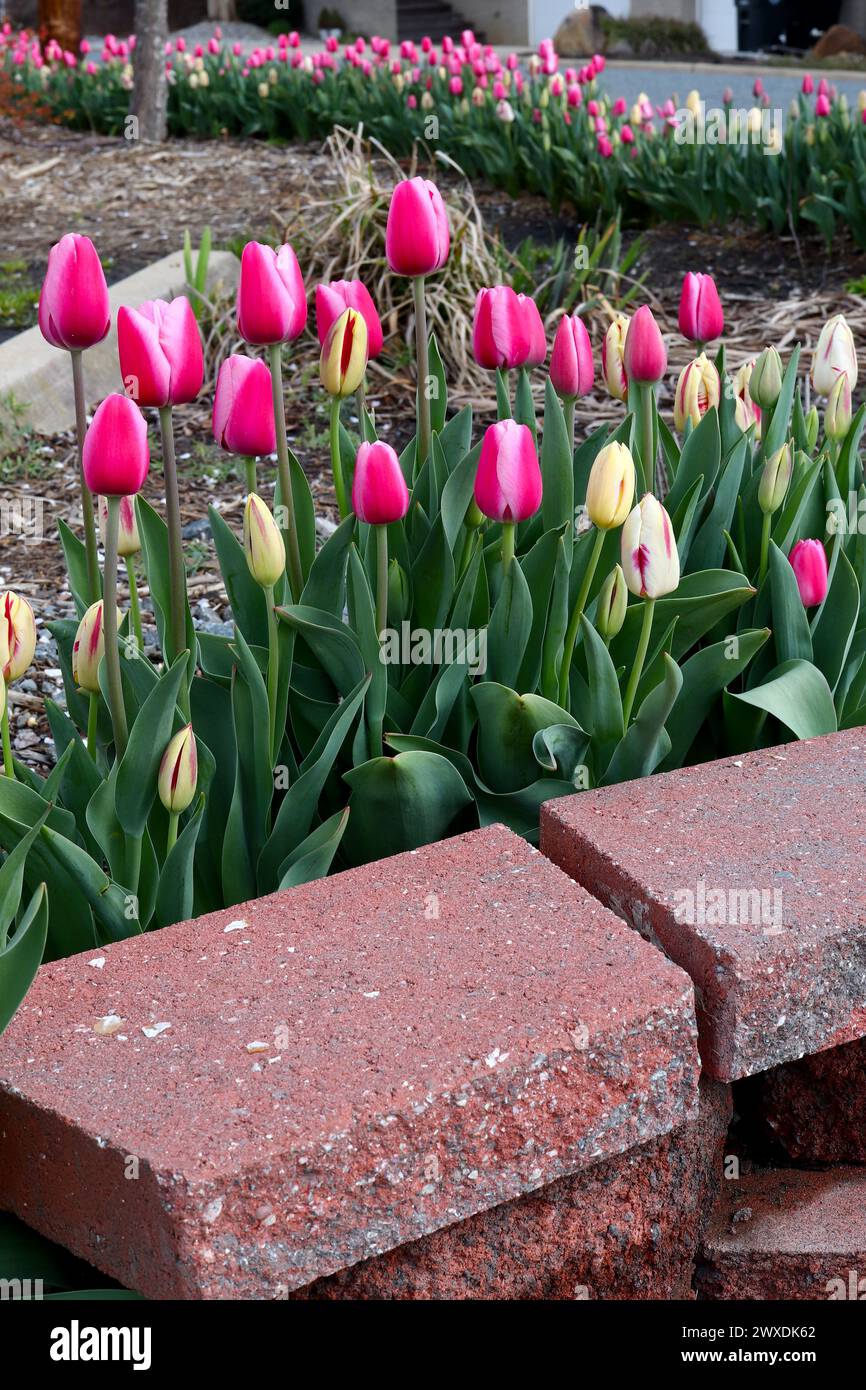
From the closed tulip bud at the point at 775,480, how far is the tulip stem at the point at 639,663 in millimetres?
318

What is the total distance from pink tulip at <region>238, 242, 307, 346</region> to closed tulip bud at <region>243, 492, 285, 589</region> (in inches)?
8.2

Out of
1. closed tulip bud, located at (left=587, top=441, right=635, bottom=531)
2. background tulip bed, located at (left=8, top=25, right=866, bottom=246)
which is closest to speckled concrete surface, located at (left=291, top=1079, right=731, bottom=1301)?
closed tulip bud, located at (left=587, top=441, right=635, bottom=531)

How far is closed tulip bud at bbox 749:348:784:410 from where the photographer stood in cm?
231

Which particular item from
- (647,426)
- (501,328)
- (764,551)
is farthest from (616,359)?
(764,551)

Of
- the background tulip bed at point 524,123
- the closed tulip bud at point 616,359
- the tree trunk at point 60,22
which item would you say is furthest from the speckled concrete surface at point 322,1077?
the tree trunk at point 60,22

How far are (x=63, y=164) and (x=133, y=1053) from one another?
8.15m

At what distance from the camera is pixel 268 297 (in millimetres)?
1742

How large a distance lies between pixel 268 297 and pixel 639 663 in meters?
0.63

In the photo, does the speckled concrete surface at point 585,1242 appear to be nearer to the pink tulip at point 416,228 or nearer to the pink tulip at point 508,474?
the pink tulip at point 508,474

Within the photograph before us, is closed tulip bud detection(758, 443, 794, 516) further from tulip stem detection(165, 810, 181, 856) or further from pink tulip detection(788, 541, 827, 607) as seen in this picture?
tulip stem detection(165, 810, 181, 856)

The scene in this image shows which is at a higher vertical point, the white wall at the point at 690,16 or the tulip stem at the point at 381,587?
the white wall at the point at 690,16

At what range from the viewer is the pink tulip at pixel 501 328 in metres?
2.02

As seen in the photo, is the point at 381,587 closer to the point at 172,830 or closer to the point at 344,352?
the point at 344,352
